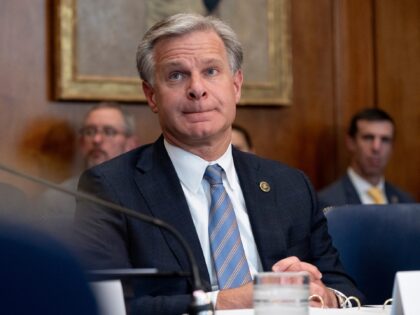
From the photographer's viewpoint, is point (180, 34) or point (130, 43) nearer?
point (180, 34)

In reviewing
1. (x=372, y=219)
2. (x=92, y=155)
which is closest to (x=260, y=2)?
(x=92, y=155)

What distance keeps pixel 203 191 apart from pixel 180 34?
507 mm

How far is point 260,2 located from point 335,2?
2.29 ft

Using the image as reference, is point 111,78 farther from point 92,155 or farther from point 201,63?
point 201,63

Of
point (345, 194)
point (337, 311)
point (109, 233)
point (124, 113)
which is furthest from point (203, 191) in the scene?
point (345, 194)

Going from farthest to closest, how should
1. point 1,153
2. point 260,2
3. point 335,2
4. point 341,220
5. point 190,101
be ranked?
point 335,2 < point 260,2 < point 1,153 < point 341,220 < point 190,101

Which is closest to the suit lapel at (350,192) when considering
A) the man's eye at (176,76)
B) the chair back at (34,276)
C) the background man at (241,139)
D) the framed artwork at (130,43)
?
the framed artwork at (130,43)

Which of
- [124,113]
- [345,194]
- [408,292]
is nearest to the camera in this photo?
[408,292]

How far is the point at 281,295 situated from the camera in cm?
180

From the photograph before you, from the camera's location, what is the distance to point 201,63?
10.2ft

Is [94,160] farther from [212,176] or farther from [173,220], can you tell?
[173,220]

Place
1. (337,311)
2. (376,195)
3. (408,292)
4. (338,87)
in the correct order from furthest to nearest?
1. (338,87)
2. (376,195)
3. (337,311)
4. (408,292)

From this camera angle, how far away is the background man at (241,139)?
5.91 m

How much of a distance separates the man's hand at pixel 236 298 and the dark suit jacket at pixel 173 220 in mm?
58
